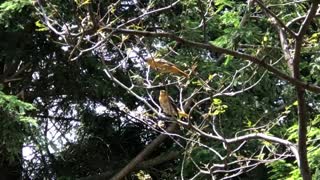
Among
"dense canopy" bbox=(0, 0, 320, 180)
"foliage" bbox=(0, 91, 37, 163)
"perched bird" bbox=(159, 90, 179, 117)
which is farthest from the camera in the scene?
"foliage" bbox=(0, 91, 37, 163)

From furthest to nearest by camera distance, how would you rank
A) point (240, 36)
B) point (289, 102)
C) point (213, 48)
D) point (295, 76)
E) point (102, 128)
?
point (102, 128) → point (289, 102) → point (240, 36) → point (295, 76) → point (213, 48)

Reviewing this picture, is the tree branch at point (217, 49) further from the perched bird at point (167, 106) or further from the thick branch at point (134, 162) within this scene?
the thick branch at point (134, 162)

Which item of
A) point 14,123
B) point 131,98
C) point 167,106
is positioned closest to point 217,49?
point 167,106

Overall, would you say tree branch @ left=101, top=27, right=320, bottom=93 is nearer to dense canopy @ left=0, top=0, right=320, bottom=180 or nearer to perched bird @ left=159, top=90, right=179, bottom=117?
perched bird @ left=159, top=90, right=179, bottom=117

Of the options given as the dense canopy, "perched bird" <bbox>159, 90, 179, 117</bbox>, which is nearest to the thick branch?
the dense canopy

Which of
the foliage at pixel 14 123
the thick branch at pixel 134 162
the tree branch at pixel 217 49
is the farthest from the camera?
the thick branch at pixel 134 162

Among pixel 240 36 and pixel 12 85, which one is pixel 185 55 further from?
pixel 12 85

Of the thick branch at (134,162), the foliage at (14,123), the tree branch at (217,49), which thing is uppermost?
the foliage at (14,123)

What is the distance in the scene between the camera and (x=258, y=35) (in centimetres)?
493

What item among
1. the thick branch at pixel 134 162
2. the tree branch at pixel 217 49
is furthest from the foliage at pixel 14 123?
the tree branch at pixel 217 49

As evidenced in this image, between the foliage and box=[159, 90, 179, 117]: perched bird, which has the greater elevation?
the foliage

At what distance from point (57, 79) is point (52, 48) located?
1.28 ft

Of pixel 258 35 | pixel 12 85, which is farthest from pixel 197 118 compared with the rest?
pixel 12 85

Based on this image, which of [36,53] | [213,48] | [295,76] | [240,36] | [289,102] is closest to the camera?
[213,48]
